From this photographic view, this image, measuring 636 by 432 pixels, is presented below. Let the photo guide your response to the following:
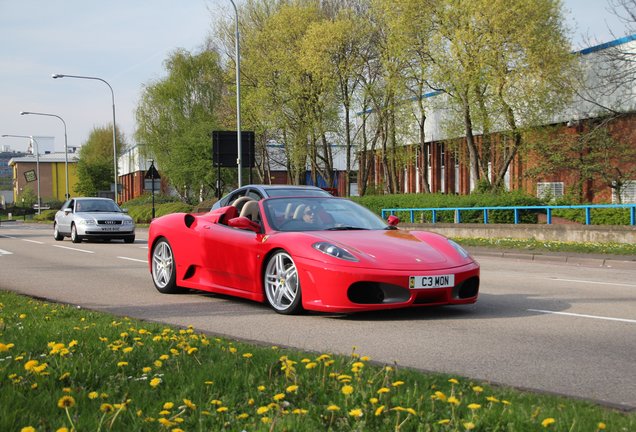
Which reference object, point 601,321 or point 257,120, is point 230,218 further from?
point 257,120

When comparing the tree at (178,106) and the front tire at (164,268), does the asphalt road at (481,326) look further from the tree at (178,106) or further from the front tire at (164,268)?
the tree at (178,106)

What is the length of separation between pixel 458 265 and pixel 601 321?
4.95 feet

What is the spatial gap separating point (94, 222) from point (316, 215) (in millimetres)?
18107

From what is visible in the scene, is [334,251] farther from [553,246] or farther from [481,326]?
[553,246]

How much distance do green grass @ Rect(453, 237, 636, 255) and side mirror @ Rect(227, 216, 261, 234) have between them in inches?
429

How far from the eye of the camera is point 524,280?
12.2 metres

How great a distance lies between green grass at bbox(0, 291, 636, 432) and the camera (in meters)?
3.60

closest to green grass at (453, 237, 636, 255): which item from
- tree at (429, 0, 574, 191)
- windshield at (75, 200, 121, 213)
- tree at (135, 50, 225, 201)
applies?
tree at (429, 0, 574, 191)

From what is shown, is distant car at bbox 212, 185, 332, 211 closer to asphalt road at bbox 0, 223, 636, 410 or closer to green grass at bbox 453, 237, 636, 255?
asphalt road at bbox 0, 223, 636, 410

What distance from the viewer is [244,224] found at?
8.69 m

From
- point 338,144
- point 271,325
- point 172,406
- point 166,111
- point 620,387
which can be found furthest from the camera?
point 166,111

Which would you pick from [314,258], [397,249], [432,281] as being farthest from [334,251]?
[432,281]

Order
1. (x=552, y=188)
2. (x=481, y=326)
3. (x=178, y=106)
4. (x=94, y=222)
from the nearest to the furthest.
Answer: (x=481, y=326), (x=94, y=222), (x=552, y=188), (x=178, y=106)

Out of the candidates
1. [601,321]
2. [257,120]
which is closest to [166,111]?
[257,120]
